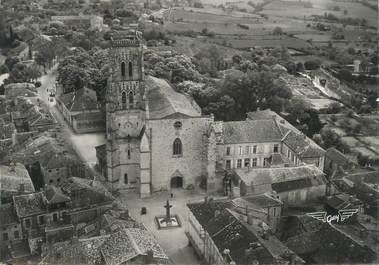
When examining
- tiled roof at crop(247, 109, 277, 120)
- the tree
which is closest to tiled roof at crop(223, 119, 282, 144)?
tiled roof at crop(247, 109, 277, 120)

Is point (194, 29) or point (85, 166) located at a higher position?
point (194, 29)

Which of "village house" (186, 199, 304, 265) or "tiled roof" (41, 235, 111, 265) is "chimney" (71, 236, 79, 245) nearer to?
"tiled roof" (41, 235, 111, 265)

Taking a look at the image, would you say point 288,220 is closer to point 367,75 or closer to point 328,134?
point 328,134

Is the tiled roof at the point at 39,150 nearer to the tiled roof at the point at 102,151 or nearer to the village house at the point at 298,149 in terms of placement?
the tiled roof at the point at 102,151

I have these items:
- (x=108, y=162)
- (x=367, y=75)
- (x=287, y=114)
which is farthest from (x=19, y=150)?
(x=367, y=75)

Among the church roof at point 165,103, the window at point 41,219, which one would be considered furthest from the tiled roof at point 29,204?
the church roof at point 165,103

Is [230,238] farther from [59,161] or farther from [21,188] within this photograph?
[59,161]
